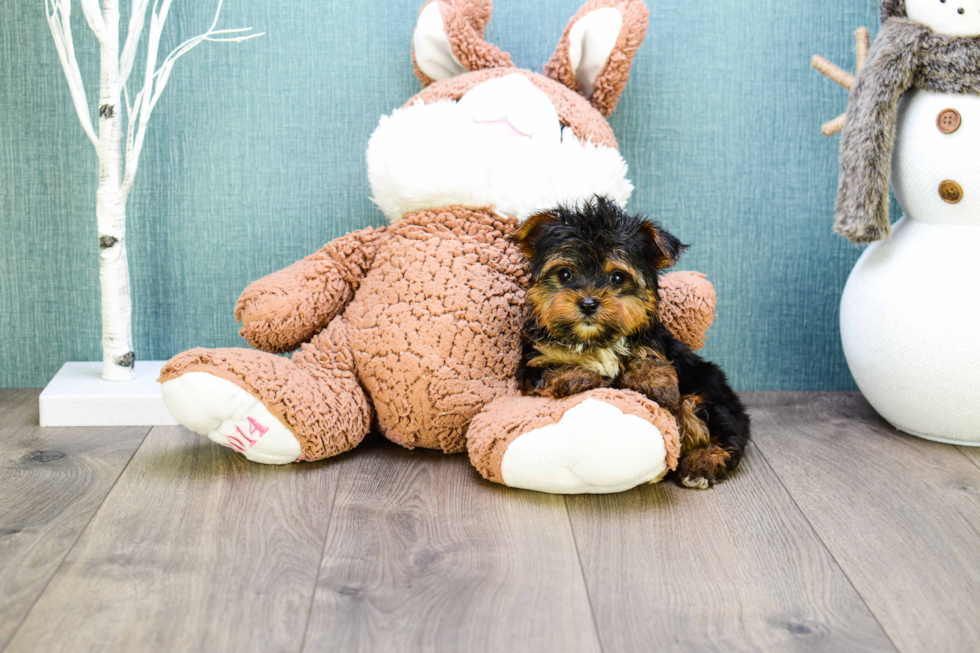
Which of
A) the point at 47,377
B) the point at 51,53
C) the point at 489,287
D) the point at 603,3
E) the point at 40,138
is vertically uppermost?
the point at 603,3

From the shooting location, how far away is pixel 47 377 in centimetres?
225

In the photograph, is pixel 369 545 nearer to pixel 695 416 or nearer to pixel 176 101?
pixel 695 416

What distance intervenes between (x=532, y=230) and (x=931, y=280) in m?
0.89

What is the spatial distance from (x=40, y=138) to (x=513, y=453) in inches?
57.6

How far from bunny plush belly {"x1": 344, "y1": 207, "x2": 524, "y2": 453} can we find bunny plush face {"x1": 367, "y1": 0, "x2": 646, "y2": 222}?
0.24ft

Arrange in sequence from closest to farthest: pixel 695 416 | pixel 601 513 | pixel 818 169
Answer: pixel 601 513, pixel 695 416, pixel 818 169

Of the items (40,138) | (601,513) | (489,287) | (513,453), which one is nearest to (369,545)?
(513,453)

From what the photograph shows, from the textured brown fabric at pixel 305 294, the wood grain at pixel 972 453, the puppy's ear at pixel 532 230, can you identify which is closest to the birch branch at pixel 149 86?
the textured brown fabric at pixel 305 294

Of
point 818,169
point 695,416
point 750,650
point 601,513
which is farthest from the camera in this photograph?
point 818,169

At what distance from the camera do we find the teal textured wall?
2.14m

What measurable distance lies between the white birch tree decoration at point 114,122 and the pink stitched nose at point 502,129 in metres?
0.60

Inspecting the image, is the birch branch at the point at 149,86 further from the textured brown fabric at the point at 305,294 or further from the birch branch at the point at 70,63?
the textured brown fabric at the point at 305,294

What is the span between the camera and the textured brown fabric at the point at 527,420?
60.9 inches

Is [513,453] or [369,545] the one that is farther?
[513,453]
